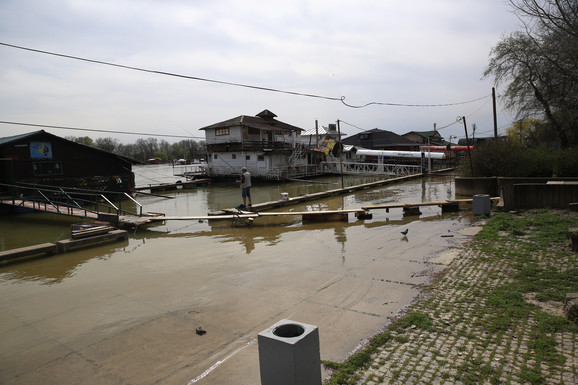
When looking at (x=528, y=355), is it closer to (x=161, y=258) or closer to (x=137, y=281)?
(x=137, y=281)

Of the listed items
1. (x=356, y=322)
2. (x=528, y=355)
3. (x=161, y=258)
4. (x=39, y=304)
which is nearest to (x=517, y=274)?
(x=528, y=355)

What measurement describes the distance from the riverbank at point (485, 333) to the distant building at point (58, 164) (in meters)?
26.1

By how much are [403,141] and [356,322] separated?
67559 mm

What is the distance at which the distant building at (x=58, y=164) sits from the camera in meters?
24.1

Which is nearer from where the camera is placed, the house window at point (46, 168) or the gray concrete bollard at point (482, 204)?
the gray concrete bollard at point (482, 204)

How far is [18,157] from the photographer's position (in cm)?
Result: 2428

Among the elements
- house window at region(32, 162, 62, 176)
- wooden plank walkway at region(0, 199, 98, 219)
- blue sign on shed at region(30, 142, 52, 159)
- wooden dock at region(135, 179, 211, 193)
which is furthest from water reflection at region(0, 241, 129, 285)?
wooden dock at region(135, 179, 211, 193)

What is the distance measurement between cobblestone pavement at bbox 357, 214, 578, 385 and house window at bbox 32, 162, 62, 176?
28473mm

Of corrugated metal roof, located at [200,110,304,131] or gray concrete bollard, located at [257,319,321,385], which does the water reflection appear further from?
corrugated metal roof, located at [200,110,304,131]

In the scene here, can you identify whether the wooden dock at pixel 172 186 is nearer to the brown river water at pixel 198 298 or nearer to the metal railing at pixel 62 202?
the metal railing at pixel 62 202

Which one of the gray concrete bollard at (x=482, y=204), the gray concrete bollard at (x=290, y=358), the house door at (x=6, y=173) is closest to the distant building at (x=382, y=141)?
the house door at (x=6, y=173)

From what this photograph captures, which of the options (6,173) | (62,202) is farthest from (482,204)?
(6,173)

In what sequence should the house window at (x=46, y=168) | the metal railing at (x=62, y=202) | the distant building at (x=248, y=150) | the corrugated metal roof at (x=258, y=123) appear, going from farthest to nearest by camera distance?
1. the corrugated metal roof at (x=258, y=123)
2. the distant building at (x=248, y=150)
3. the house window at (x=46, y=168)
4. the metal railing at (x=62, y=202)

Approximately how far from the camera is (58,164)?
26.8 meters
